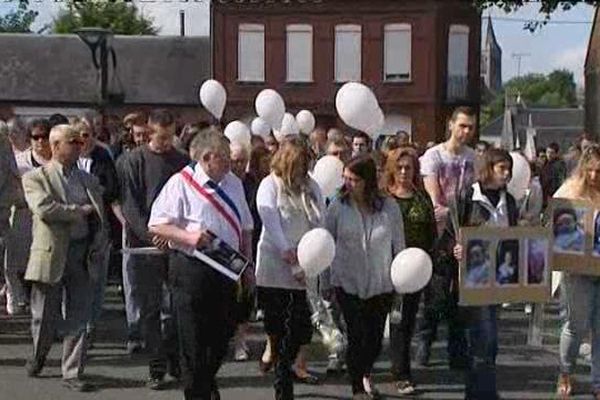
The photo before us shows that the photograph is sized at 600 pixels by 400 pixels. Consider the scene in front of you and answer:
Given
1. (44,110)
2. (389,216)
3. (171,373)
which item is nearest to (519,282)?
(389,216)

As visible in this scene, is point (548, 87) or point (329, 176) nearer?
point (329, 176)

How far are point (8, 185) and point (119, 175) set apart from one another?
1543 mm

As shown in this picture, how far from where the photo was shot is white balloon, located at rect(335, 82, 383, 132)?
37.9 ft

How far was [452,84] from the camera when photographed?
2203 inches

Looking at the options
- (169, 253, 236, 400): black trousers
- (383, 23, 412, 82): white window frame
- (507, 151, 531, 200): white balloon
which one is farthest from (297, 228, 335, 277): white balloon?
(383, 23, 412, 82): white window frame

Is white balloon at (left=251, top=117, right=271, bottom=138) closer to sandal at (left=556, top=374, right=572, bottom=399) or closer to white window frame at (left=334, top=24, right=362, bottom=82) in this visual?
sandal at (left=556, top=374, right=572, bottom=399)

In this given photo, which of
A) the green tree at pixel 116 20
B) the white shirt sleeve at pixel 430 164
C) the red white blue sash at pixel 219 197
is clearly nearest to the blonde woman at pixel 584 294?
the white shirt sleeve at pixel 430 164

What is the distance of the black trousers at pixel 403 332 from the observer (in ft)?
35.1

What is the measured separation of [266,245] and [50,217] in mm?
1769

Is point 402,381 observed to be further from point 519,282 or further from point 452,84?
point 452,84

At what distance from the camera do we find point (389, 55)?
56.2 metres

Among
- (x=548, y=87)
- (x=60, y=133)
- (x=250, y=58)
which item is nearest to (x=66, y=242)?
(x=60, y=133)

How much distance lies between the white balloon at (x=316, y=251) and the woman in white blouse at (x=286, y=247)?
295mm

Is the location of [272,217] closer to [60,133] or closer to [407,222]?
[407,222]
